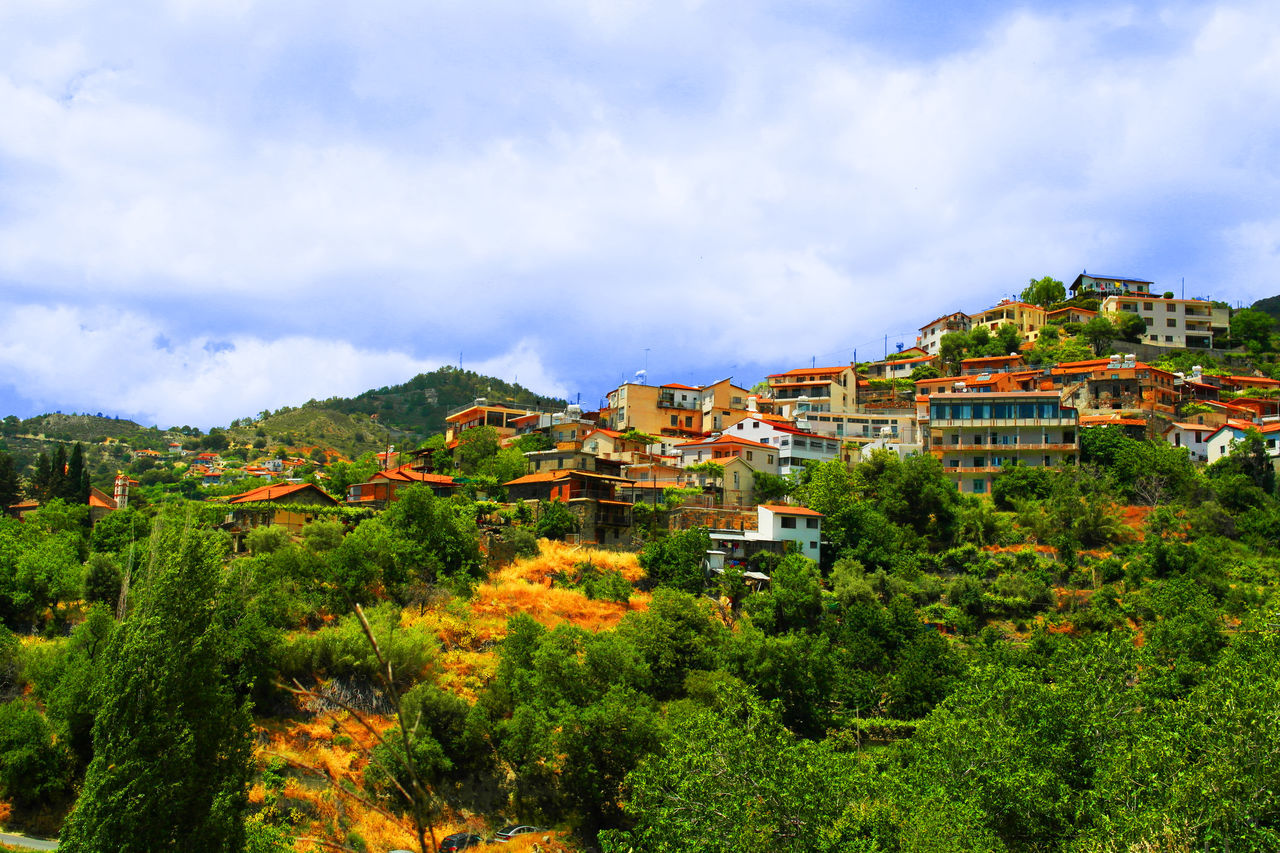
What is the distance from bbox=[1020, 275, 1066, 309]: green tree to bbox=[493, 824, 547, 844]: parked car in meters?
89.4

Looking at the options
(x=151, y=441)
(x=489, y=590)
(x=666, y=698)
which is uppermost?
(x=151, y=441)

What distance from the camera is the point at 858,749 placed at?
35.2 m

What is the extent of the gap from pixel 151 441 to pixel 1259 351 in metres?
147

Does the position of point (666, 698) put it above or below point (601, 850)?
above

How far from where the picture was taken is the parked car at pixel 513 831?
28.1 metres

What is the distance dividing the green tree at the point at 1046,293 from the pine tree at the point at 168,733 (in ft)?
327

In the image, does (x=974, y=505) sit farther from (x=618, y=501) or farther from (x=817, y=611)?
(x=618, y=501)

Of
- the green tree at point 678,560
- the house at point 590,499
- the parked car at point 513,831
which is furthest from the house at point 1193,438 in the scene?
the parked car at point 513,831

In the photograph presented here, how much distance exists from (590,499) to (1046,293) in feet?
237

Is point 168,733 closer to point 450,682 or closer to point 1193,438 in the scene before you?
point 450,682

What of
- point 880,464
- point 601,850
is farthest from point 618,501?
point 601,850

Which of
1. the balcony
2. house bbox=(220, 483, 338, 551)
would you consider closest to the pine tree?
house bbox=(220, 483, 338, 551)

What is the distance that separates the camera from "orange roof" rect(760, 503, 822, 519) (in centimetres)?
5066

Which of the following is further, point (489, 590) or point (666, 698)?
point (489, 590)
